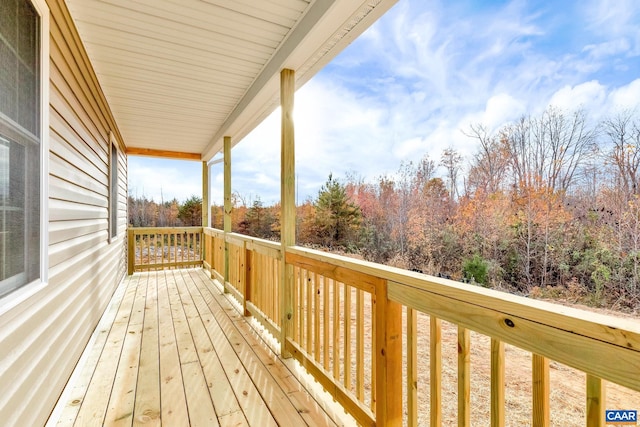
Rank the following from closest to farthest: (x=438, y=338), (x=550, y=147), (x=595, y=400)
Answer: (x=595, y=400)
(x=438, y=338)
(x=550, y=147)

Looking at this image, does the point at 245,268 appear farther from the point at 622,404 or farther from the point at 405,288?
the point at 622,404

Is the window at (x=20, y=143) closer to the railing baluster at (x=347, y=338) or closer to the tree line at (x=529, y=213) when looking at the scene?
the railing baluster at (x=347, y=338)

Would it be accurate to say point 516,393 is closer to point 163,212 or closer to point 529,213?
point 529,213

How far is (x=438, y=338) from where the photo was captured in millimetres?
1149

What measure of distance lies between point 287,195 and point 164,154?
4.58 m

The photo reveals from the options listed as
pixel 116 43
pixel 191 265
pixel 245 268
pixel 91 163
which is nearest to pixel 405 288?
pixel 245 268

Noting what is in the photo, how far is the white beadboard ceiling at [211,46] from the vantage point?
1862mm

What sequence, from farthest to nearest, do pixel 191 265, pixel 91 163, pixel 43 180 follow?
pixel 191 265, pixel 91 163, pixel 43 180

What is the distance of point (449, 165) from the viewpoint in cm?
489

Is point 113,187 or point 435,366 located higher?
point 113,187

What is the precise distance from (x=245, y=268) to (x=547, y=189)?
2964 mm

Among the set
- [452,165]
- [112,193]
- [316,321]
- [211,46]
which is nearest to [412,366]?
[316,321]

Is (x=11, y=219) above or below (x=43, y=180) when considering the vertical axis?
below

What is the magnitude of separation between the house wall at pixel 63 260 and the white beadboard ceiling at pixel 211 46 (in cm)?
22
